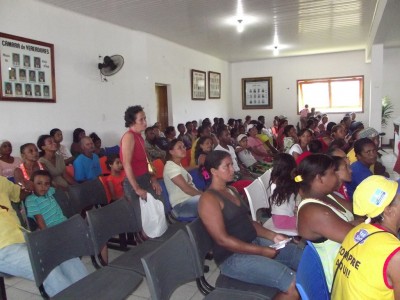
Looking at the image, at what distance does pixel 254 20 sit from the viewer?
21.2ft

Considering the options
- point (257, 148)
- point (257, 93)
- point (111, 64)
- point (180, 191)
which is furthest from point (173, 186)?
point (257, 93)

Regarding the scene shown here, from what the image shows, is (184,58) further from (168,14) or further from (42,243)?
(42,243)

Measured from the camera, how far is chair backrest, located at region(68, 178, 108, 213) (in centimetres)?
313

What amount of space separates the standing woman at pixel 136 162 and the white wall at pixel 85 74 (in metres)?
2.26

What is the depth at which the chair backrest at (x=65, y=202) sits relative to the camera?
2971 mm

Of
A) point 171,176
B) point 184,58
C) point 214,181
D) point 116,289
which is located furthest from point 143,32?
point 116,289

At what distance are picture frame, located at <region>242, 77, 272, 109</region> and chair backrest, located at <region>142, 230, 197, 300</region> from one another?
10.4m

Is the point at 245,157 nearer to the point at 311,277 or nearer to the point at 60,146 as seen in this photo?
the point at 60,146

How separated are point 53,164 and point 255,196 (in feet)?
7.89

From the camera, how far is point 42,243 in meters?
1.89

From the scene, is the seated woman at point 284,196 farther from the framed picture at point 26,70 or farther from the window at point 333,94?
the window at point 333,94

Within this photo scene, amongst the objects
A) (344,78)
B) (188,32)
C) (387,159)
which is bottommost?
(387,159)

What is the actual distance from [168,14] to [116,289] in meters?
5.03

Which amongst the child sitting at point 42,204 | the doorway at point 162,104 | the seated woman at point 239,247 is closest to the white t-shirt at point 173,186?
the child sitting at point 42,204
